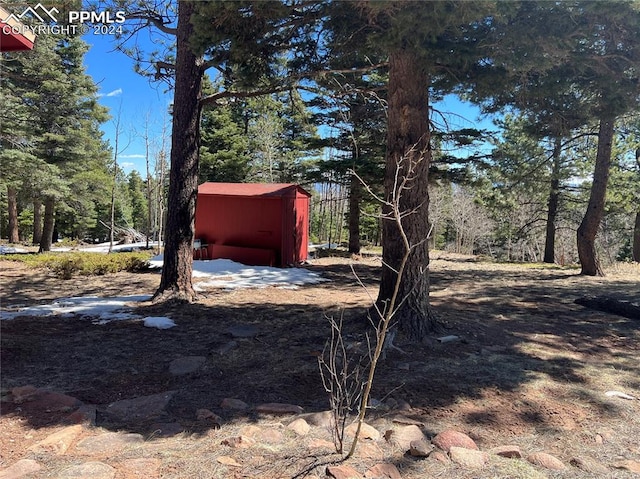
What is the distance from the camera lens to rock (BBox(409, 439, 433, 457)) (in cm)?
205

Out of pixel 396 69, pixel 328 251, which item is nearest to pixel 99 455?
pixel 396 69

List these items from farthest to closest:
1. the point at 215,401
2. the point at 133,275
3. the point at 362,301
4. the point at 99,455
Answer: the point at 133,275
the point at 362,301
the point at 215,401
the point at 99,455

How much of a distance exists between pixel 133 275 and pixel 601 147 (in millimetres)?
10551

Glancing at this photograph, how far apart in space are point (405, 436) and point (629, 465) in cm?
111

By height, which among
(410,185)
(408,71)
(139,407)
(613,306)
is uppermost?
(408,71)

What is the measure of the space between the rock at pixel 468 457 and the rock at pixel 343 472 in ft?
1.81

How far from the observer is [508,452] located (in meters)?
2.08

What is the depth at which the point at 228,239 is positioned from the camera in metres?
11.1

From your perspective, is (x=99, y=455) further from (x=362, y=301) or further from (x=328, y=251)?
(x=328, y=251)

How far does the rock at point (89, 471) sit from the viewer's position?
1742 mm

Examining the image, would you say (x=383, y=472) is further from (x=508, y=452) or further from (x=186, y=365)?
(x=186, y=365)

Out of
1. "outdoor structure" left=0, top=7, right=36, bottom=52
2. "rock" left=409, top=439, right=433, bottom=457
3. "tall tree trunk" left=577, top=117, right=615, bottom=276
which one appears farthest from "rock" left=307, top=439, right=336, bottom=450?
"tall tree trunk" left=577, top=117, right=615, bottom=276

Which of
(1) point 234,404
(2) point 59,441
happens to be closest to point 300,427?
(1) point 234,404

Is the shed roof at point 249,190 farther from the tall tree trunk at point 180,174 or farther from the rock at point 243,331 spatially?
the rock at point 243,331
